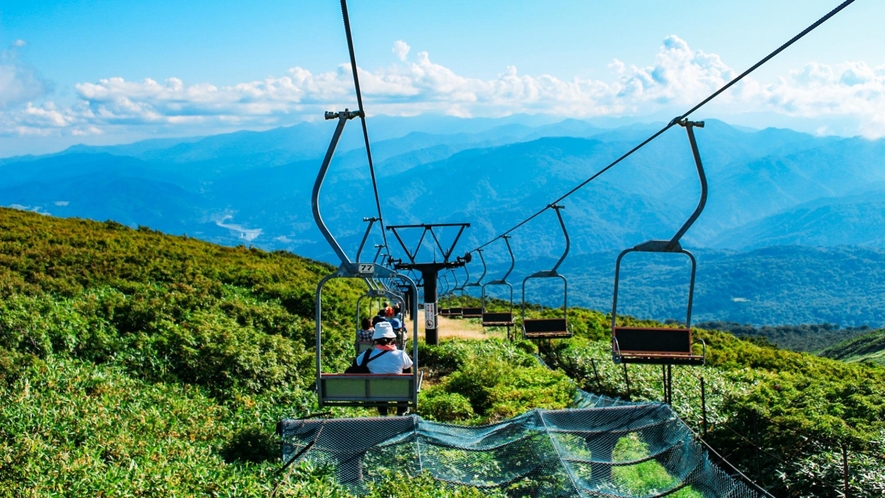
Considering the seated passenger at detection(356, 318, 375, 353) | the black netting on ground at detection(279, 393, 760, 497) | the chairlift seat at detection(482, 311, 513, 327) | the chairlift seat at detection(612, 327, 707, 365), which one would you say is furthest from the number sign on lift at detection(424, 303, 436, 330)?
the black netting on ground at detection(279, 393, 760, 497)

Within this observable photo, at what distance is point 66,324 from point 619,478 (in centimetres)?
1058

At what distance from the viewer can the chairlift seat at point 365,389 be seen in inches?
355

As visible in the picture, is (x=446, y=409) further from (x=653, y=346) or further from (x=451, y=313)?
(x=451, y=313)

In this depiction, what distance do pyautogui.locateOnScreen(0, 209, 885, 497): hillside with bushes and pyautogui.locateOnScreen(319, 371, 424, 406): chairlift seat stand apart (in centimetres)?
100

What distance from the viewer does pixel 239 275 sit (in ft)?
75.5

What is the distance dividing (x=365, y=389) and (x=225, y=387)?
4.97m

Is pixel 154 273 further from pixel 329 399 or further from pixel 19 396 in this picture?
pixel 329 399

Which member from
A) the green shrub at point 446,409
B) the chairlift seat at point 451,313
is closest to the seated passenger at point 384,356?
the green shrub at point 446,409

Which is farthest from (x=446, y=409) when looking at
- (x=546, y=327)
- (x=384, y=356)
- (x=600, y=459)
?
(x=546, y=327)

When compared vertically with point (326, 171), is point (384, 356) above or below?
below

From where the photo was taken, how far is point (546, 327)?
17.6 metres

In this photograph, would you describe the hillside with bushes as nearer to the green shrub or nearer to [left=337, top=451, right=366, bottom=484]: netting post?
the green shrub

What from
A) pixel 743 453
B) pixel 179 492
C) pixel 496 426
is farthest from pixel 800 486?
pixel 179 492

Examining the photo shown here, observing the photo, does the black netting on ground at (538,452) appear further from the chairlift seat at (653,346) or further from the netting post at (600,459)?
the chairlift seat at (653,346)
